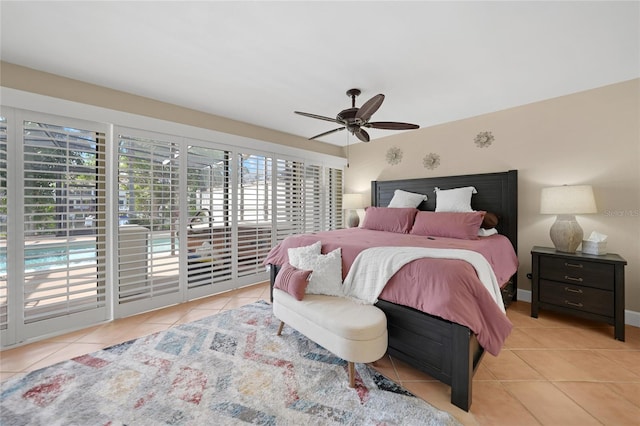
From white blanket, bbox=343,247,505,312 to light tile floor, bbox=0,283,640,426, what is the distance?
0.52 meters

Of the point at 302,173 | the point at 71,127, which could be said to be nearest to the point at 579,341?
the point at 302,173

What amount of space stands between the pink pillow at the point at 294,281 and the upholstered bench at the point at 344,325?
0.07 meters

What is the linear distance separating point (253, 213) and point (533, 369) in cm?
346

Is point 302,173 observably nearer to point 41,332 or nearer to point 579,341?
point 41,332

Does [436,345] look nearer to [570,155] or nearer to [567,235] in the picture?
[567,235]

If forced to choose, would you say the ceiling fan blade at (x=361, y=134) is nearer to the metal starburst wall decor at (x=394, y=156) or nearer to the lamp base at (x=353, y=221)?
the metal starburst wall decor at (x=394, y=156)

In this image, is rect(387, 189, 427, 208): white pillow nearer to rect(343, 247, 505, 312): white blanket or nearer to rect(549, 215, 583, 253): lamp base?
rect(549, 215, 583, 253): lamp base

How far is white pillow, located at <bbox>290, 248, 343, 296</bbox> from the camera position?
85.5 inches

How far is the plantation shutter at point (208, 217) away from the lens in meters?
3.27

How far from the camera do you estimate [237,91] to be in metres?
2.80

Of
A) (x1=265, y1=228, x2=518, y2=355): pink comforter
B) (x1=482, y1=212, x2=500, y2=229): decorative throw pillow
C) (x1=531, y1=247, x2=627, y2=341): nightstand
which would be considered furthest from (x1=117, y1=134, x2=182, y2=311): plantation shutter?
(x1=531, y1=247, x2=627, y2=341): nightstand

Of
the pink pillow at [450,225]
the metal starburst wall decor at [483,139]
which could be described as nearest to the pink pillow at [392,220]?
the pink pillow at [450,225]

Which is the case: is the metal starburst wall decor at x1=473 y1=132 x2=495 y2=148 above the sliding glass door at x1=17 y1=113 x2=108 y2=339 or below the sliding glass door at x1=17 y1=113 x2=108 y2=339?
above

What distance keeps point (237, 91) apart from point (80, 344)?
283cm
